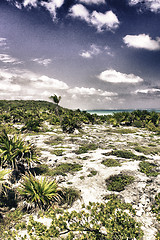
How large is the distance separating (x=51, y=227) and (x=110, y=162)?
297 inches

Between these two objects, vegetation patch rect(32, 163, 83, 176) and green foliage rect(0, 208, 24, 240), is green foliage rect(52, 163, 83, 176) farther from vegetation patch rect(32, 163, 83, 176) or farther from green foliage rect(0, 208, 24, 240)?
green foliage rect(0, 208, 24, 240)

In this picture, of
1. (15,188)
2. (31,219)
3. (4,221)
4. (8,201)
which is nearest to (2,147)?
(15,188)

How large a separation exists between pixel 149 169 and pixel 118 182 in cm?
332

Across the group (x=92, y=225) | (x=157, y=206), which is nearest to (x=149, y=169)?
(x=157, y=206)

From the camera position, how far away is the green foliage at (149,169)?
9477 mm

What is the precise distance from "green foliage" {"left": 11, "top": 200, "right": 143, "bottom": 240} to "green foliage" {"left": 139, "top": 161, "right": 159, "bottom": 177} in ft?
13.4

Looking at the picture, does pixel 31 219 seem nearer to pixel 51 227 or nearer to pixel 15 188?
pixel 51 227

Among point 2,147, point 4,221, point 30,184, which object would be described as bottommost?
point 4,221

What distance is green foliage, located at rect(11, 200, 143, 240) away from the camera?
5.07 m

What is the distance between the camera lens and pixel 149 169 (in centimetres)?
A: 1020

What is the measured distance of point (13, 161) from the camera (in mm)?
8672

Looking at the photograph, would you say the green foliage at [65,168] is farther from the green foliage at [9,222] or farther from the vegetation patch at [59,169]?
the green foliage at [9,222]

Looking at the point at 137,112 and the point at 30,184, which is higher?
the point at 137,112

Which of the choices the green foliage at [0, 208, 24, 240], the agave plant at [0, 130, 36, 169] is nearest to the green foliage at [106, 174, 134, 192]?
the green foliage at [0, 208, 24, 240]
